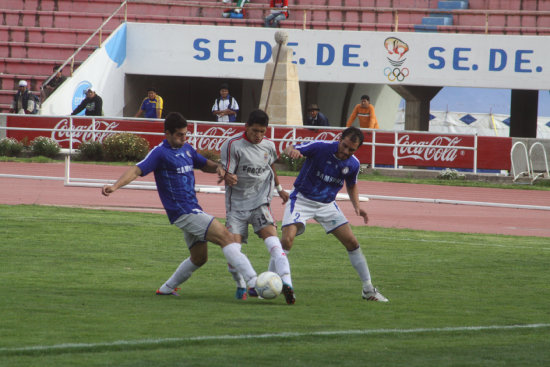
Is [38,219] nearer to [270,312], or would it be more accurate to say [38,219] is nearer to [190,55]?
[270,312]

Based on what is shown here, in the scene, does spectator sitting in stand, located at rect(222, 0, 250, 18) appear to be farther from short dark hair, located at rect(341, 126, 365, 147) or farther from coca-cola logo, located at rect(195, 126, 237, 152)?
short dark hair, located at rect(341, 126, 365, 147)

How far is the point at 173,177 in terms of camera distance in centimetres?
872

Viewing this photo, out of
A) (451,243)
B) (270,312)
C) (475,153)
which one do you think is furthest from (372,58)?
(270,312)

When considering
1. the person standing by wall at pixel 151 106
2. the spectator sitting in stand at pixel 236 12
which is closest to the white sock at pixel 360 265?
the person standing by wall at pixel 151 106

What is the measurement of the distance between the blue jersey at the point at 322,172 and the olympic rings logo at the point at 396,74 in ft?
81.3

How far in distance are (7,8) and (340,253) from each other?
95.4ft

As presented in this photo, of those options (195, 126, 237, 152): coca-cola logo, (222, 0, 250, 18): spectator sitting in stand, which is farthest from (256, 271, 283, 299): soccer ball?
(222, 0, 250, 18): spectator sitting in stand

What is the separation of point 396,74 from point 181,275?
84.6 ft

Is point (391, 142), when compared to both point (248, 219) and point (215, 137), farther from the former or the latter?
point (248, 219)

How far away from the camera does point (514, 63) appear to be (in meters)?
32.8

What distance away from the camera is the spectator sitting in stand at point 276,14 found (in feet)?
117

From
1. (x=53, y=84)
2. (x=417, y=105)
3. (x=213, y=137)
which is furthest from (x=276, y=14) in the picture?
(x=213, y=137)

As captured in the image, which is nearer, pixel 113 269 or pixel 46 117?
pixel 113 269

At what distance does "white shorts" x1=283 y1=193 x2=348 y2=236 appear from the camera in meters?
9.33
